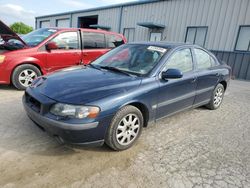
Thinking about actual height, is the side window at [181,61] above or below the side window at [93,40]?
below

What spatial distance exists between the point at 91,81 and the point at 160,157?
141cm

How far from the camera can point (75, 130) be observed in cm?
253

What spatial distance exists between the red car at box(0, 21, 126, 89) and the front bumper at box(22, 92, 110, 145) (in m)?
3.11

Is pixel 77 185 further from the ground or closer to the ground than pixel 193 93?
closer to the ground

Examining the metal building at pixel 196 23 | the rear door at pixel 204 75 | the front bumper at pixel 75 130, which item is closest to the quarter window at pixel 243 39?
the metal building at pixel 196 23

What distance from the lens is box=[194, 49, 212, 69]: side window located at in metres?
4.29

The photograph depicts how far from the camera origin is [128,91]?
9.55 ft

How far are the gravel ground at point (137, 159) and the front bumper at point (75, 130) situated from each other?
300 millimetres

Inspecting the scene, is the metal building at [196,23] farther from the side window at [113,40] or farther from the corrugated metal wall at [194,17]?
the side window at [113,40]

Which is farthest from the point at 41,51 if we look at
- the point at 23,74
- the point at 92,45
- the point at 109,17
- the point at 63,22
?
the point at 63,22

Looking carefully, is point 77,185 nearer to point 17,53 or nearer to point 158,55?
point 158,55

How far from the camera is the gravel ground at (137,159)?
242 cm

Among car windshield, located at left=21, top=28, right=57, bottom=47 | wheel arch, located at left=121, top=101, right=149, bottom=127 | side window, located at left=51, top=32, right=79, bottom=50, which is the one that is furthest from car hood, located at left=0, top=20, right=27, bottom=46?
wheel arch, located at left=121, top=101, right=149, bottom=127

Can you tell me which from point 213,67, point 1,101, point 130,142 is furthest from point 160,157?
point 1,101
